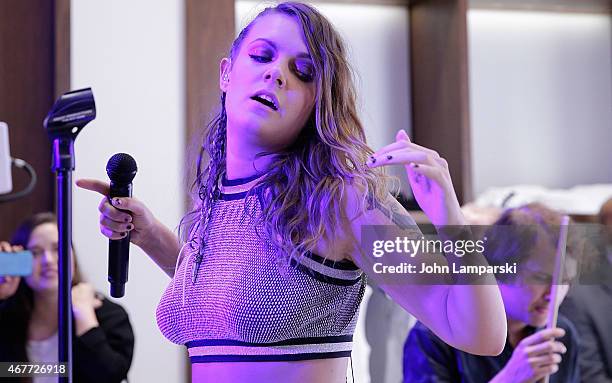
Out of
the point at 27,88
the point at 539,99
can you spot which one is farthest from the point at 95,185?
the point at 539,99

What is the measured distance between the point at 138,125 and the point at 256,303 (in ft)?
4.25

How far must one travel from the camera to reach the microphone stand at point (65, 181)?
2.87ft

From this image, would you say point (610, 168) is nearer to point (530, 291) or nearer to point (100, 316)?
point (530, 291)

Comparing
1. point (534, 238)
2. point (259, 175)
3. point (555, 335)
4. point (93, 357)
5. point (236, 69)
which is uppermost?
point (236, 69)

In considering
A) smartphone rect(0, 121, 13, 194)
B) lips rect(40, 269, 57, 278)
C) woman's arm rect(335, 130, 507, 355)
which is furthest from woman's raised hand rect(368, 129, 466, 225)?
lips rect(40, 269, 57, 278)

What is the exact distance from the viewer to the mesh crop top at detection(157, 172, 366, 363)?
77 cm

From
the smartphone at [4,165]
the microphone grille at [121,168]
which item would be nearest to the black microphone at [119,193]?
the microphone grille at [121,168]

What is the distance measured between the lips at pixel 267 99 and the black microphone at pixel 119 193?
0.17 meters

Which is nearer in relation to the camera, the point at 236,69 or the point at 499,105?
the point at 236,69

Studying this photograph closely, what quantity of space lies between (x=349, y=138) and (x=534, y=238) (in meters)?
0.50

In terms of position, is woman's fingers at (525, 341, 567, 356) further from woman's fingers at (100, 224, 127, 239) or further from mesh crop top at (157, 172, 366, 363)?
woman's fingers at (100, 224, 127, 239)

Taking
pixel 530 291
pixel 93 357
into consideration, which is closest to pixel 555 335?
pixel 530 291

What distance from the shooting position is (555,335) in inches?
51.2

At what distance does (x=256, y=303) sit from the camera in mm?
770
